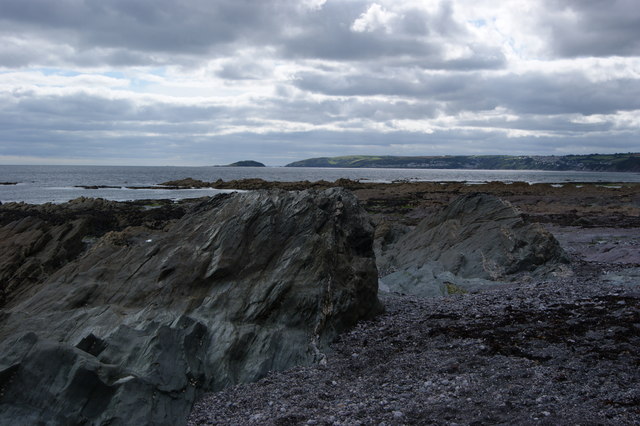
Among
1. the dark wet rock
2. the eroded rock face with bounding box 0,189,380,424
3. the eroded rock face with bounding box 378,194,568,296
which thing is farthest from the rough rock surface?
the dark wet rock

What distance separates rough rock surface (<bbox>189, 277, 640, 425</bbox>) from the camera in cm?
1001

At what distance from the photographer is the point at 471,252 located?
2798 centimetres

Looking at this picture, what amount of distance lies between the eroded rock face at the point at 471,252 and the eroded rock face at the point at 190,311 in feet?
19.5

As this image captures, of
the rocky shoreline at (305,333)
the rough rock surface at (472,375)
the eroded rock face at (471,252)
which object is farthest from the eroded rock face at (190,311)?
the eroded rock face at (471,252)

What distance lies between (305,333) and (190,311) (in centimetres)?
359

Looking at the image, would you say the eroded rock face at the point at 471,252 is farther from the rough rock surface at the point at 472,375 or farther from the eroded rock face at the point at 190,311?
the rough rock surface at the point at 472,375

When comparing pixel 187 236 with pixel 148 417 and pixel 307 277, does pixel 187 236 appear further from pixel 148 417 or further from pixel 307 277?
pixel 148 417

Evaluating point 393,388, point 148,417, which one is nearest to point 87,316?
point 148,417

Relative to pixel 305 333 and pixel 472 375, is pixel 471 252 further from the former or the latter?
pixel 472 375

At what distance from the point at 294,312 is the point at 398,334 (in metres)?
3.37

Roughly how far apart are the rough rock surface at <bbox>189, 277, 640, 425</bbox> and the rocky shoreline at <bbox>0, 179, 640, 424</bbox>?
0.17 ft

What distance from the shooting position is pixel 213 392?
12859mm

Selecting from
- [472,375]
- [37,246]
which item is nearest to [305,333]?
[472,375]

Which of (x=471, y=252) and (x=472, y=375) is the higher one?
(x=471, y=252)
